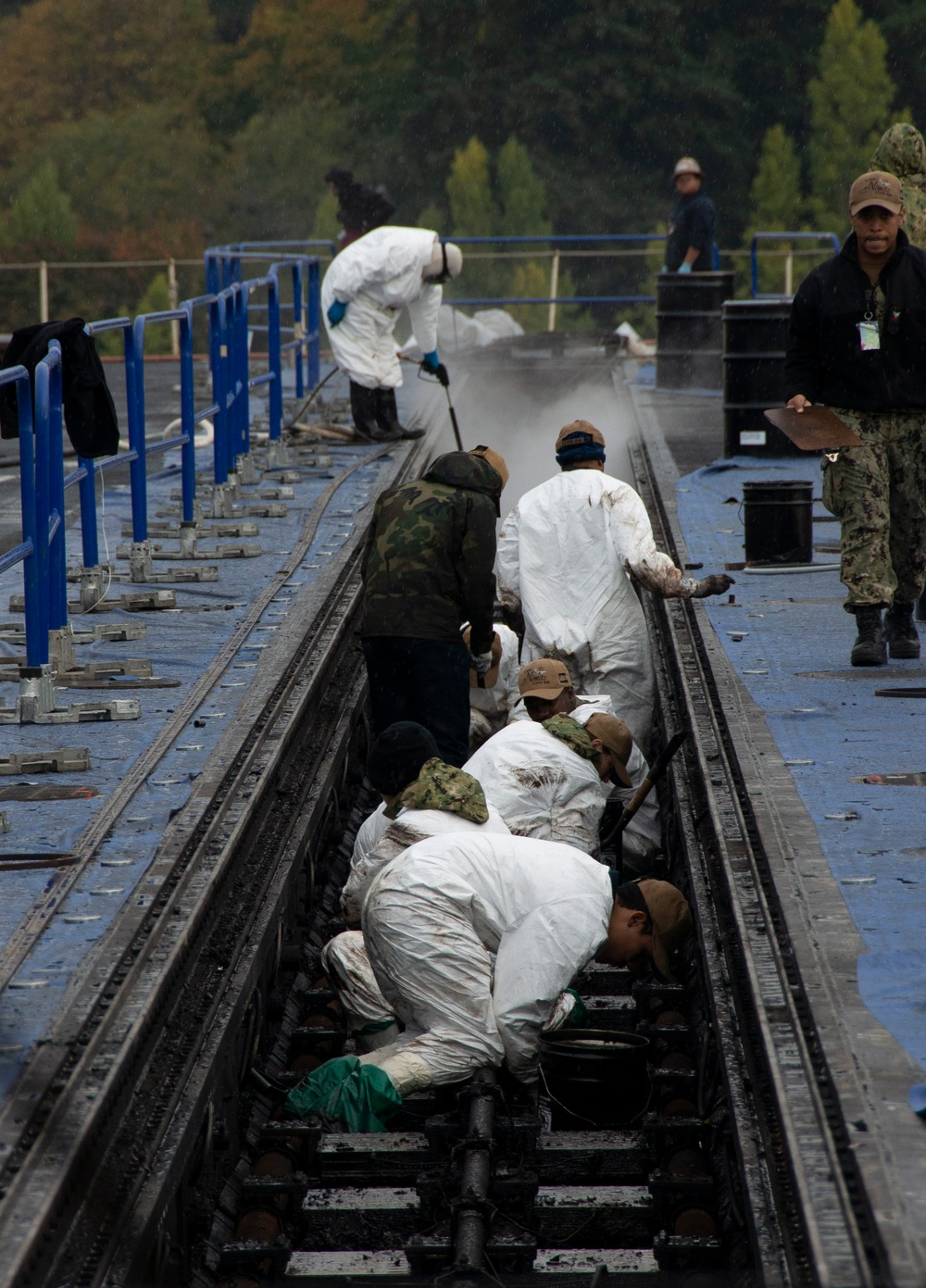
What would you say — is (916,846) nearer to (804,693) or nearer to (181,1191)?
(804,693)

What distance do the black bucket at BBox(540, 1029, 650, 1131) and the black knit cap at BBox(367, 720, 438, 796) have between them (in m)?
0.84

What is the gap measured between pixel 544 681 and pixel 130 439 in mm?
3260

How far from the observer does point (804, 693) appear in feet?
22.1

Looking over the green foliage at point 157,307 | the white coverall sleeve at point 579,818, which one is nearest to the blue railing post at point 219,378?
the white coverall sleeve at point 579,818

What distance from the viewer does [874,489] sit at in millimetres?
6789

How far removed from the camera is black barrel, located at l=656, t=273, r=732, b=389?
1703 cm

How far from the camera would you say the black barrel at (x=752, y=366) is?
12.5 m

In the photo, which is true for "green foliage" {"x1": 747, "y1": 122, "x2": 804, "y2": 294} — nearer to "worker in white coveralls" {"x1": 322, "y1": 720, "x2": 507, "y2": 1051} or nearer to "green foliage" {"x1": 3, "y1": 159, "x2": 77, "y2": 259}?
"green foliage" {"x1": 3, "y1": 159, "x2": 77, "y2": 259}

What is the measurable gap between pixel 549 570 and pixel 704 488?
16.2 ft

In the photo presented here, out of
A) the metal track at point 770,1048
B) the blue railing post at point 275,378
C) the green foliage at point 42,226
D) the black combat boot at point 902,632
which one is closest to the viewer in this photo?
the metal track at point 770,1048

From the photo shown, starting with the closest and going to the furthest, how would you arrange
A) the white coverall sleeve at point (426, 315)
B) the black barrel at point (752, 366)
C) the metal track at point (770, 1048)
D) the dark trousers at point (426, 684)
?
the metal track at point (770, 1048), the dark trousers at point (426, 684), the black barrel at point (752, 366), the white coverall sleeve at point (426, 315)

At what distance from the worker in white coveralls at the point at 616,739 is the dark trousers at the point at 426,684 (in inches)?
9.6

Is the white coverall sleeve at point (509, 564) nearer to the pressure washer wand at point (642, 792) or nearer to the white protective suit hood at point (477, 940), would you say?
the pressure washer wand at point (642, 792)

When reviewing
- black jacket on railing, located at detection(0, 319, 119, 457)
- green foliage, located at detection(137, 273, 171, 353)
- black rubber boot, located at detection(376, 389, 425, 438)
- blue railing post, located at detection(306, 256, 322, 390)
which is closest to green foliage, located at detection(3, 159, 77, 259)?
green foliage, located at detection(137, 273, 171, 353)
